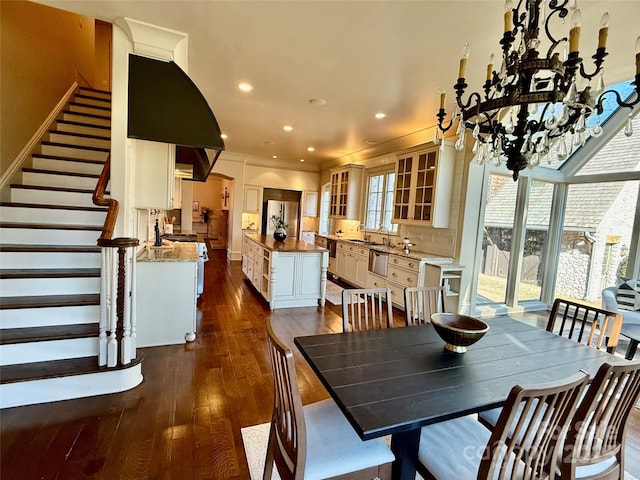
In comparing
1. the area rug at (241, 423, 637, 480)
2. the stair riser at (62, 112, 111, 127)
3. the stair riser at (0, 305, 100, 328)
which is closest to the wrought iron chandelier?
the area rug at (241, 423, 637, 480)

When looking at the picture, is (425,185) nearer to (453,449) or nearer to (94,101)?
(453,449)

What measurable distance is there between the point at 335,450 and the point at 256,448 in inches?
33.0

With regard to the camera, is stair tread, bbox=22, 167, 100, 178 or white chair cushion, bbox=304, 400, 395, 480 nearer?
white chair cushion, bbox=304, 400, 395, 480

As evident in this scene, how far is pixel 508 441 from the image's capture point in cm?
114

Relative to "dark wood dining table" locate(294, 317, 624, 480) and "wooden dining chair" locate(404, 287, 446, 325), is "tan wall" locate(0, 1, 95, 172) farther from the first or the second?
"wooden dining chair" locate(404, 287, 446, 325)

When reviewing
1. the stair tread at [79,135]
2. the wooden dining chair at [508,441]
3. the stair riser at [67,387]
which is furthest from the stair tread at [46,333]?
the stair tread at [79,135]

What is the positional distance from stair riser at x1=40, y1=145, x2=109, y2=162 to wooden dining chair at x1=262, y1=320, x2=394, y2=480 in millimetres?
4249

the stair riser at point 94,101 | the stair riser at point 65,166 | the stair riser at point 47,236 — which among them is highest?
the stair riser at point 94,101

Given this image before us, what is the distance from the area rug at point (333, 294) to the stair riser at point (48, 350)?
11.1ft

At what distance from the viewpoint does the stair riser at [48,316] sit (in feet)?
7.92

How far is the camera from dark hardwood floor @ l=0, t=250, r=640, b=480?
170 centimetres

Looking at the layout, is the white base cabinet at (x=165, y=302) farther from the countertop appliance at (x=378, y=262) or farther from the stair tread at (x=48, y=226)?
the countertop appliance at (x=378, y=262)

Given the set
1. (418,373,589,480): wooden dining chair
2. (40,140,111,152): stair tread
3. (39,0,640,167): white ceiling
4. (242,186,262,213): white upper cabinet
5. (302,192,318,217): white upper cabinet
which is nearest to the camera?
(418,373,589,480): wooden dining chair

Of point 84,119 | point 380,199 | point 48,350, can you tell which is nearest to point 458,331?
point 48,350
